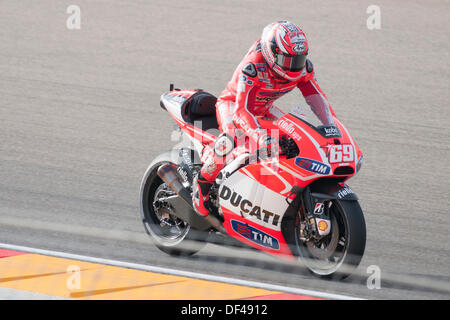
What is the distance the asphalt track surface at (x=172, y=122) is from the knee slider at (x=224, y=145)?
88 cm

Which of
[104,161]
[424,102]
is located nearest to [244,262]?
[104,161]

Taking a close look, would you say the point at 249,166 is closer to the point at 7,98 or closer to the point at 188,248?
the point at 188,248

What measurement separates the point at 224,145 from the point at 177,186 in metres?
0.76

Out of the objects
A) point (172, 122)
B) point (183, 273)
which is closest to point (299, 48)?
point (183, 273)

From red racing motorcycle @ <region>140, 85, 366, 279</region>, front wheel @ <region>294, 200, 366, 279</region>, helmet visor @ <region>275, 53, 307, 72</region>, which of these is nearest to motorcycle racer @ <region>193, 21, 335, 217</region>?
helmet visor @ <region>275, 53, 307, 72</region>

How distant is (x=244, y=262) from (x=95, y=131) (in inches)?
158

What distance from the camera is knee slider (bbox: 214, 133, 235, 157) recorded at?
6.58 meters

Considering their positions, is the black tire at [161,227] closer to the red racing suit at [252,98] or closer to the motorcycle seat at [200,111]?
the motorcycle seat at [200,111]

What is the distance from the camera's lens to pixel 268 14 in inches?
580

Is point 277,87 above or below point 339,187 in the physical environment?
above

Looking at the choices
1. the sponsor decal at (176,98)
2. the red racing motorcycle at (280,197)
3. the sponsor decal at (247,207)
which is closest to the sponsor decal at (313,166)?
the red racing motorcycle at (280,197)

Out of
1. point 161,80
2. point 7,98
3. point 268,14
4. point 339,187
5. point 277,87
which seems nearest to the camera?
point 339,187

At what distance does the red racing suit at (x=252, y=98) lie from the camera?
6.39 metres

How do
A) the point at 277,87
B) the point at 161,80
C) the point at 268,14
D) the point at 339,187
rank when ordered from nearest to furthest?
the point at 339,187, the point at 277,87, the point at 161,80, the point at 268,14
